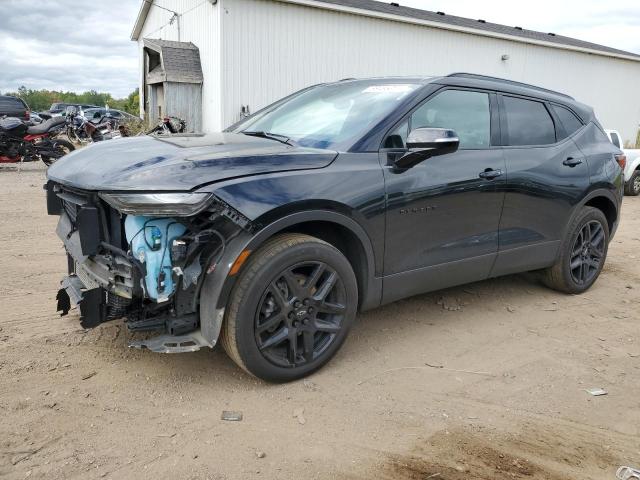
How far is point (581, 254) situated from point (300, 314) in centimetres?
316

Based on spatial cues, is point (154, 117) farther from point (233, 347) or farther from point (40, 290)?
point (233, 347)

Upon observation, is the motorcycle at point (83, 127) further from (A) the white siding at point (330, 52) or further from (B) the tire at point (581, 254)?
(B) the tire at point (581, 254)

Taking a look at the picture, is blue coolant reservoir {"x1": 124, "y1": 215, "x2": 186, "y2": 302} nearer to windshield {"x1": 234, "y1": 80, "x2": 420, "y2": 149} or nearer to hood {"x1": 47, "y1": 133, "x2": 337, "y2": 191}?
hood {"x1": 47, "y1": 133, "x2": 337, "y2": 191}

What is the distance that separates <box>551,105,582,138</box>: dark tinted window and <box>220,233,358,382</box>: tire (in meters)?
2.72

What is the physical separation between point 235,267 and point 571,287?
352 centimetres

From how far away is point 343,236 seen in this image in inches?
135

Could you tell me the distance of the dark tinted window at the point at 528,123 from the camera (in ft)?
14.1

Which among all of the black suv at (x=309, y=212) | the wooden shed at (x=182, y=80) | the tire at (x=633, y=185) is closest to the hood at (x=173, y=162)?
the black suv at (x=309, y=212)

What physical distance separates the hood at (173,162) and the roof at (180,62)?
1238cm

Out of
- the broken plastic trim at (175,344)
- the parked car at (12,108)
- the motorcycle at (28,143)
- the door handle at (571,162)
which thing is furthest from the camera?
the parked car at (12,108)

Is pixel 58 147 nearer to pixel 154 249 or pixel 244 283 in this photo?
pixel 154 249

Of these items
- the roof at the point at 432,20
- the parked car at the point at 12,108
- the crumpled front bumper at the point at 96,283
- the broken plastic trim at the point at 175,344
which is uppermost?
the roof at the point at 432,20

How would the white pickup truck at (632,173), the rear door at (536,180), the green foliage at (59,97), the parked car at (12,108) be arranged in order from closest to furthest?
the rear door at (536,180) → the white pickup truck at (632,173) → the parked car at (12,108) → the green foliage at (59,97)

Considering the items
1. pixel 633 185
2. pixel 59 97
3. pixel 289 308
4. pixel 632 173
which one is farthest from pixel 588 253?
pixel 59 97
